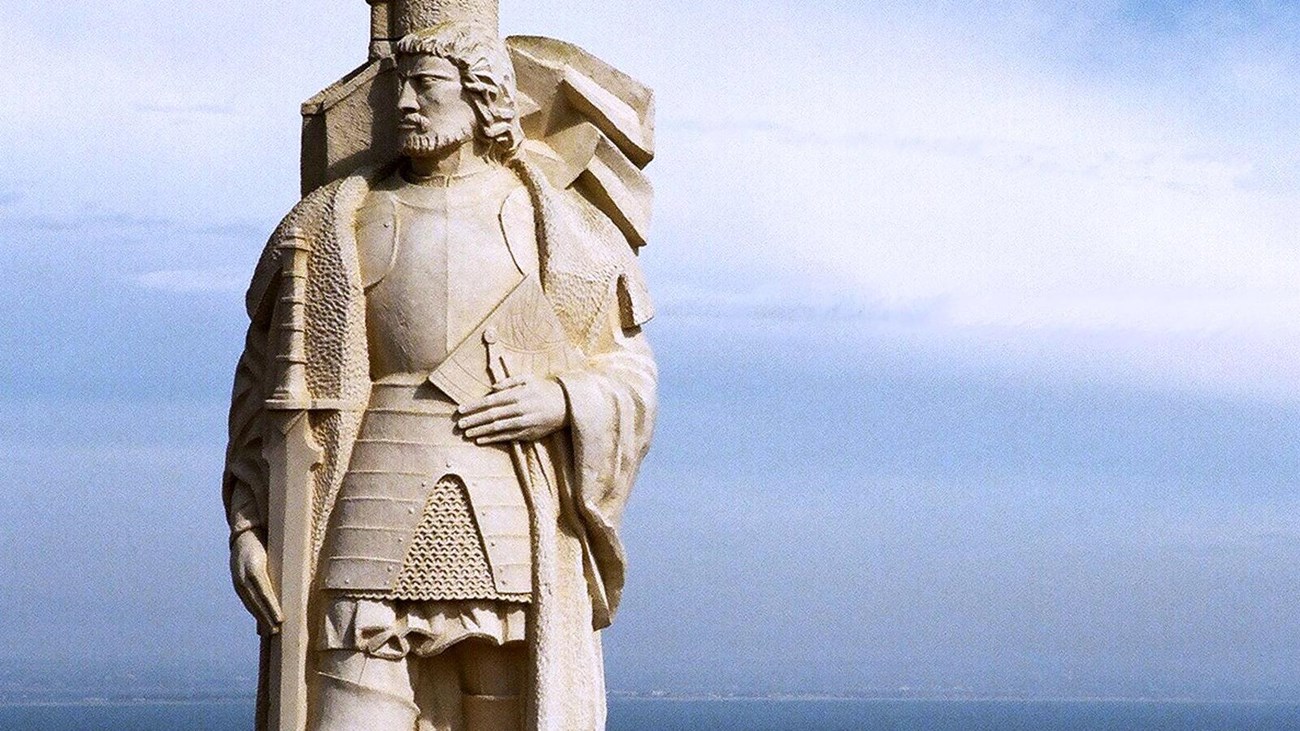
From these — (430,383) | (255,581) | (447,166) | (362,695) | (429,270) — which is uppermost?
(447,166)

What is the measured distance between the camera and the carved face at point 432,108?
1023 cm

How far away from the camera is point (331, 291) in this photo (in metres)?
10.2

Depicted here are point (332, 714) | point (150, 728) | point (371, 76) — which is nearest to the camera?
point (332, 714)

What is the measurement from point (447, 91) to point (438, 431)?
144 cm

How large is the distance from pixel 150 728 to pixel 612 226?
1651 inches

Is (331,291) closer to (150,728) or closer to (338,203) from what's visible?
(338,203)

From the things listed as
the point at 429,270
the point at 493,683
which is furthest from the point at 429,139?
the point at 493,683

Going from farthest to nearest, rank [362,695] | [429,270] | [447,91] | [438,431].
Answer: [447,91] → [429,270] → [438,431] → [362,695]

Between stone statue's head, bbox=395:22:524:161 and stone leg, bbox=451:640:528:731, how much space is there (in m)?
2.10

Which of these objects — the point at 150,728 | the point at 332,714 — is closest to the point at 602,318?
the point at 332,714

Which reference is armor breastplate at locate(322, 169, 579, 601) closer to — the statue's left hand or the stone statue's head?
the statue's left hand

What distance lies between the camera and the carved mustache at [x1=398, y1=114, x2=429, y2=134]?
10.2 meters

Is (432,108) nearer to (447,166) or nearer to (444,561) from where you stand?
(447,166)

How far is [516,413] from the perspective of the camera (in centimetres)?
1009
